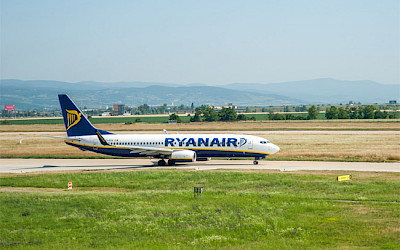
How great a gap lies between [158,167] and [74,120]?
12342mm

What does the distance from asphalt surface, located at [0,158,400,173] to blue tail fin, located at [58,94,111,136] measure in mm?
3952

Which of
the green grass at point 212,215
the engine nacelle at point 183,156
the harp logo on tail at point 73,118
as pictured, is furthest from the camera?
the harp logo on tail at point 73,118

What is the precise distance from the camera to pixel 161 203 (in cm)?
3016

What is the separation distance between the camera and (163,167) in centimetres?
5225

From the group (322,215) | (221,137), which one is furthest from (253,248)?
(221,137)

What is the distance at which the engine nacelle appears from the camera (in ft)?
169

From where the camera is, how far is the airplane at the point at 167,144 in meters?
52.0

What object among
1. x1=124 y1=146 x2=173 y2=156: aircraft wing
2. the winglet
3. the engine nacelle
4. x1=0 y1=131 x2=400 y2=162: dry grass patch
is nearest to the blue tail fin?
the winglet

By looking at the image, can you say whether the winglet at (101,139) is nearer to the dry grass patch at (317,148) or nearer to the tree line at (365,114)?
the dry grass patch at (317,148)

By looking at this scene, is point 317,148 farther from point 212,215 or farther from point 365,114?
point 365,114

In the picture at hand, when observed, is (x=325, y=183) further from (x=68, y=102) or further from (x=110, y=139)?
(x=68, y=102)

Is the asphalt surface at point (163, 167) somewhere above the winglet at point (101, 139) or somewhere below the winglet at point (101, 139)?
below

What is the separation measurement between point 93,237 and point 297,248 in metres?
9.61

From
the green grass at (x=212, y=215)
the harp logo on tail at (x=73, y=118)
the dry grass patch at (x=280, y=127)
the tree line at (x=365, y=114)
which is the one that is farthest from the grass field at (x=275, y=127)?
the green grass at (x=212, y=215)
